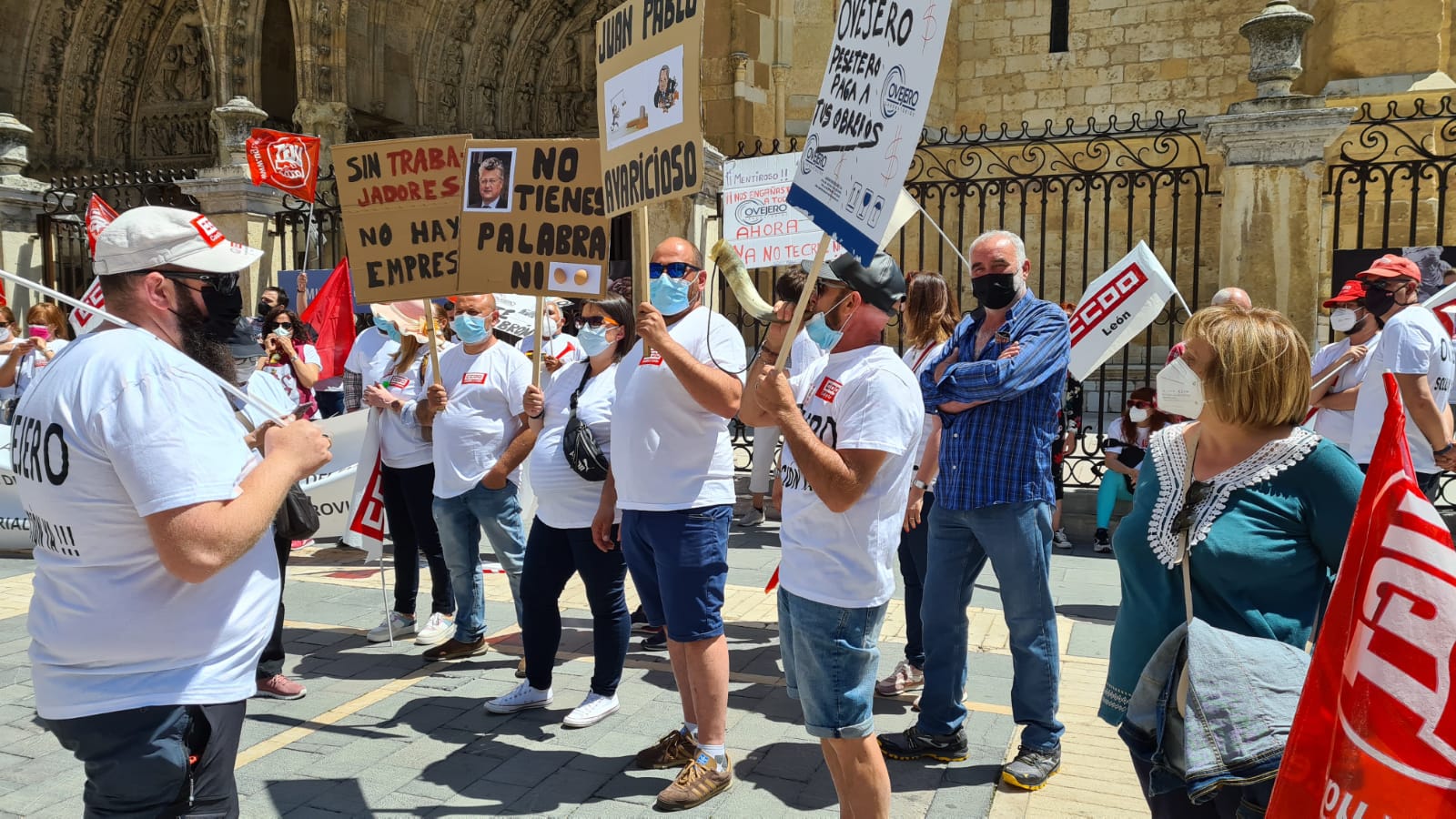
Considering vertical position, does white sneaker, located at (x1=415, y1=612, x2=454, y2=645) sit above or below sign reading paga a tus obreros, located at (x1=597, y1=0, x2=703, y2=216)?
below

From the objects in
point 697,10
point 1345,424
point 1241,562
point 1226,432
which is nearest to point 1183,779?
point 1241,562

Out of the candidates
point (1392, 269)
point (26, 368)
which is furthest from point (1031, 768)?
point (26, 368)

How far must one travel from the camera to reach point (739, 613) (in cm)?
637

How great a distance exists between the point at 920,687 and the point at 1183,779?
110 inches

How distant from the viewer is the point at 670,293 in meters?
4.03

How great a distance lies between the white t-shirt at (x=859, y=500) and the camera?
295cm

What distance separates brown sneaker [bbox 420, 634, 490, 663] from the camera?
5426 mm

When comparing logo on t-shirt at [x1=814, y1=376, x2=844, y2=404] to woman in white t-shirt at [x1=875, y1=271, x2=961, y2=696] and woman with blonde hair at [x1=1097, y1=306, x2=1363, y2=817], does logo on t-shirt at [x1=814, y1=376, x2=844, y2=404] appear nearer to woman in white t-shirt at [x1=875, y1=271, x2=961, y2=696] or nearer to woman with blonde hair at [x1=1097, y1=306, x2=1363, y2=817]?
woman with blonde hair at [x1=1097, y1=306, x2=1363, y2=817]

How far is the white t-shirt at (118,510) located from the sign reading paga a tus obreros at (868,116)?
5.66 ft

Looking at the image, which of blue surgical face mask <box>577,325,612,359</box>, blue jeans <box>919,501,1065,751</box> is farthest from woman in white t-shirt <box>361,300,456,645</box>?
blue jeans <box>919,501,1065,751</box>

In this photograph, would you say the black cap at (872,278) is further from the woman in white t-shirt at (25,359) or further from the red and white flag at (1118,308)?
the woman in white t-shirt at (25,359)

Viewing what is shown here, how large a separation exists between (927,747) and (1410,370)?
131 inches

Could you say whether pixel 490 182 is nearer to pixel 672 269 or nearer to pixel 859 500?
pixel 672 269

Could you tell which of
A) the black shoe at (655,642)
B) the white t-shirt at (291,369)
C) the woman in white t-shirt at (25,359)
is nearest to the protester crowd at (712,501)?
Result: the black shoe at (655,642)
